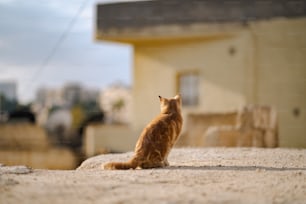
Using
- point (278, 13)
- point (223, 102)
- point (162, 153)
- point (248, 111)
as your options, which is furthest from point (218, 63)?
point (162, 153)

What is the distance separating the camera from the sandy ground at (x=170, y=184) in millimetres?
5551

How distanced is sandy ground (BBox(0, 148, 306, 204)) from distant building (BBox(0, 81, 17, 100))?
66.7 ft

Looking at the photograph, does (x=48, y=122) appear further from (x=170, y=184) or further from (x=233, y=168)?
(x=170, y=184)

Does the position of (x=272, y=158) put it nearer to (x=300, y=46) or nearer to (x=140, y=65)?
(x=300, y=46)

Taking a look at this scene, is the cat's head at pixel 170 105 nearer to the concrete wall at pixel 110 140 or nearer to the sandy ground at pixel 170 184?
the sandy ground at pixel 170 184

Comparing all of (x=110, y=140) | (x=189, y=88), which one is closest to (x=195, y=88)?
(x=189, y=88)

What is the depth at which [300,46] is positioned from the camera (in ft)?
59.8

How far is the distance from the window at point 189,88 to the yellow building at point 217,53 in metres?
0.03

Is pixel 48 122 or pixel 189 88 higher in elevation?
pixel 189 88

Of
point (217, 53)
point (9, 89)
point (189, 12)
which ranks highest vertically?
point (189, 12)

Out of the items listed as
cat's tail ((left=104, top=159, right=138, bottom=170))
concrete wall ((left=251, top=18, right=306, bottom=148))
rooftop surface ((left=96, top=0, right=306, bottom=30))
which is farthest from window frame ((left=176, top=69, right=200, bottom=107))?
cat's tail ((left=104, top=159, right=138, bottom=170))

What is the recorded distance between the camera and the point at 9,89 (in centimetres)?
2859

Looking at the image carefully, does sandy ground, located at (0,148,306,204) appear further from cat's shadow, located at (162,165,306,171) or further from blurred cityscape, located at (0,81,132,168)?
blurred cityscape, located at (0,81,132,168)

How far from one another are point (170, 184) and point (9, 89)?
2320 centimetres
